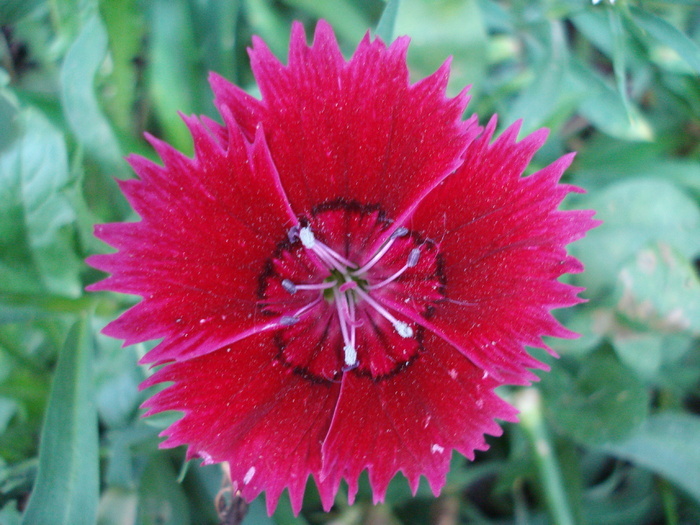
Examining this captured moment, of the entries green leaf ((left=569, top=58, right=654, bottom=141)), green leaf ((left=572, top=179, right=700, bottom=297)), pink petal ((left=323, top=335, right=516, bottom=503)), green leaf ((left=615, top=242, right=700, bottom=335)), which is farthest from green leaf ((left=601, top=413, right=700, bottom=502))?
green leaf ((left=569, top=58, right=654, bottom=141))

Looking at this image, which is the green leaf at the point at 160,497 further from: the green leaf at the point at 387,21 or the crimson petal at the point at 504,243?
the green leaf at the point at 387,21

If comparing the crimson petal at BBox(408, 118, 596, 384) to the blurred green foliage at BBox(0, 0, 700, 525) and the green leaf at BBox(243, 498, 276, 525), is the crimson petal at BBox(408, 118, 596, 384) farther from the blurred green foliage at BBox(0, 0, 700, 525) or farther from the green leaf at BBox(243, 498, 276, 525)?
the green leaf at BBox(243, 498, 276, 525)

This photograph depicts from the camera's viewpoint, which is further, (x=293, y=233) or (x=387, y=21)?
(x=387, y=21)

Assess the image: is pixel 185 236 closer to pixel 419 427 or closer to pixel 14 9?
pixel 419 427

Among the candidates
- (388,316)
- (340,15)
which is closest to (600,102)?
(340,15)

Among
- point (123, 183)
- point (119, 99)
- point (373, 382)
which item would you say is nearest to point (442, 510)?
point (373, 382)

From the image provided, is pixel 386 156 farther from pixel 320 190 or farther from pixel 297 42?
pixel 297 42
